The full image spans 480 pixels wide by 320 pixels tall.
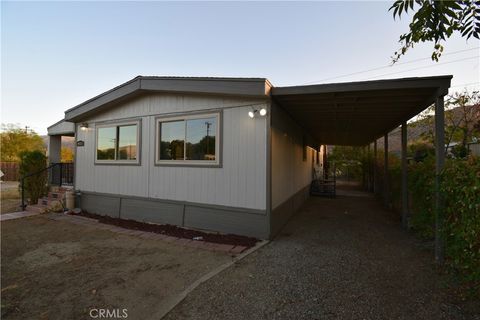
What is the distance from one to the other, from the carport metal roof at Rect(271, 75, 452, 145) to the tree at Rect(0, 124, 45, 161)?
3142 cm

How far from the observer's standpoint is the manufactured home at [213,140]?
14.5 ft

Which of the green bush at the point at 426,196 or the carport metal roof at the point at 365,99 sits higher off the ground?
the carport metal roof at the point at 365,99

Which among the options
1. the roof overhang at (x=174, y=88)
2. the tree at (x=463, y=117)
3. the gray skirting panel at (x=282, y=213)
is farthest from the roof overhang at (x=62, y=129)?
the tree at (x=463, y=117)

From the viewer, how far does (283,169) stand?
18.4 feet

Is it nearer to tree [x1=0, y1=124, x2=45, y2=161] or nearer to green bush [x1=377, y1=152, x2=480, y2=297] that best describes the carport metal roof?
green bush [x1=377, y1=152, x2=480, y2=297]

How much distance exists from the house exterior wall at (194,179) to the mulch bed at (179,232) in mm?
156

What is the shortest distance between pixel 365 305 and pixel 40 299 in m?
3.65

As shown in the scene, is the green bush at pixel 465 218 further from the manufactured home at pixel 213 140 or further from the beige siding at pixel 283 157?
the beige siding at pixel 283 157

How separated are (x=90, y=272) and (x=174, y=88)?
3851 millimetres

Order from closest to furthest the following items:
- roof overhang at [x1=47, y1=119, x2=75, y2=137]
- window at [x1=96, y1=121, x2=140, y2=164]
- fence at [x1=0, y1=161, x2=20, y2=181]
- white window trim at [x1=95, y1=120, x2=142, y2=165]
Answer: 1. white window trim at [x1=95, y1=120, x2=142, y2=165]
2. window at [x1=96, y1=121, x2=140, y2=164]
3. roof overhang at [x1=47, y1=119, x2=75, y2=137]
4. fence at [x1=0, y1=161, x2=20, y2=181]

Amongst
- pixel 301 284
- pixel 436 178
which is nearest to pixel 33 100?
pixel 301 284

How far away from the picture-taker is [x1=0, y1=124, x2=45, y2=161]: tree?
2497 cm

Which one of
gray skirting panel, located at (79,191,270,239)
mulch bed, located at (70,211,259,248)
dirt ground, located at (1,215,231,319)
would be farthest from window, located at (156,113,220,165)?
dirt ground, located at (1,215,231,319)

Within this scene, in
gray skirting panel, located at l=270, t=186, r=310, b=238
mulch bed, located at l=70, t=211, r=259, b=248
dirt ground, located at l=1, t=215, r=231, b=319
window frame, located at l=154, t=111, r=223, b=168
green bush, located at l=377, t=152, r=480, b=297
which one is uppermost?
window frame, located at l=154, t=111, r=223, b=168
